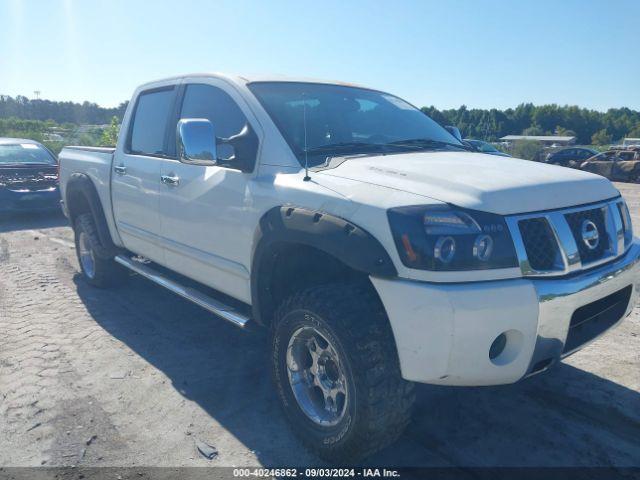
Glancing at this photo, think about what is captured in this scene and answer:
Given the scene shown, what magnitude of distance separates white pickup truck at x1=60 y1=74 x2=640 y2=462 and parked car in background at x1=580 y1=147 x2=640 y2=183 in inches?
786

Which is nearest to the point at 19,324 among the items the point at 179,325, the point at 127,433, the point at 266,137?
Result: the point at 179,325

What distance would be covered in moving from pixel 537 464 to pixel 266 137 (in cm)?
226

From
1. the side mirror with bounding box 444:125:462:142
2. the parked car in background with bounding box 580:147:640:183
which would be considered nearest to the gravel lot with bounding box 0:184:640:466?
the side mirror with bounding box 444:125:462:142

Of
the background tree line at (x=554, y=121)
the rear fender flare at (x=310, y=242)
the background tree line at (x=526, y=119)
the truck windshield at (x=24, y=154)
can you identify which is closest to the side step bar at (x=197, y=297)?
the rear fender flare at (x=310, y=242)

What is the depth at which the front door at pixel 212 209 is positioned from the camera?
10.2 ft

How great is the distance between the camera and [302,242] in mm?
2574

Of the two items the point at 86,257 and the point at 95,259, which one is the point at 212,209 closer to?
the point at 95,259

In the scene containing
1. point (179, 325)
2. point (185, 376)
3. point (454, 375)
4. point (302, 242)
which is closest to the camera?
point (454, 375)

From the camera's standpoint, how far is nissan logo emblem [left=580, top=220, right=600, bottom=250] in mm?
2525

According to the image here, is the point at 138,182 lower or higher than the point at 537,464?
higher

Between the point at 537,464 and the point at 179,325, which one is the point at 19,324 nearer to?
the point at 179,325

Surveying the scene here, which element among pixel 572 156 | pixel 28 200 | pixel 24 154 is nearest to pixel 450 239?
pixel 28 200

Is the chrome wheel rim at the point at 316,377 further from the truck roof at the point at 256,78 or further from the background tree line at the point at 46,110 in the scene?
the background tree line at the point at 46,110

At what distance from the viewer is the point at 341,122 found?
3.40 m
